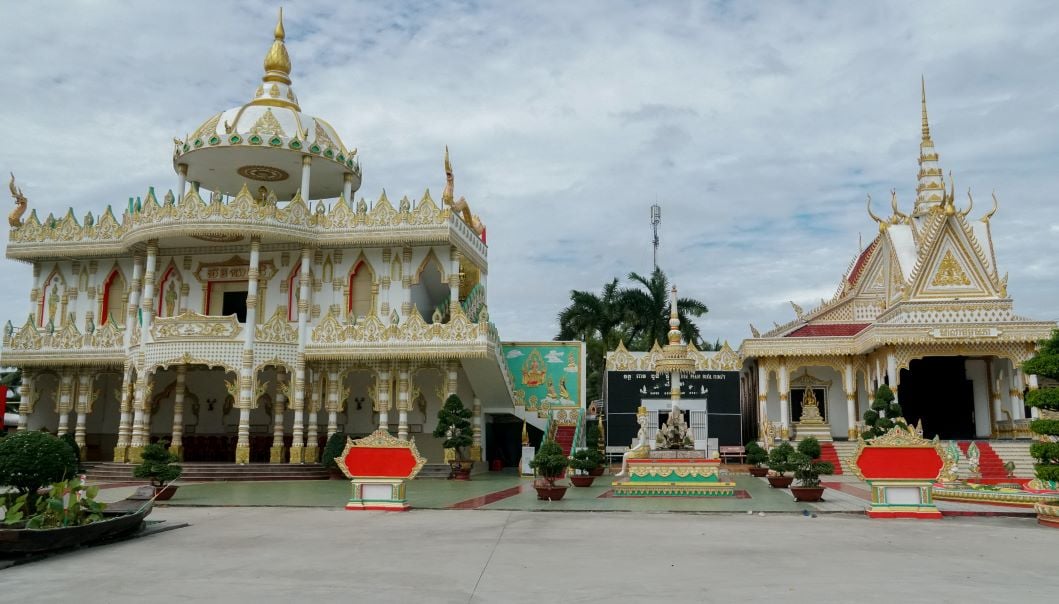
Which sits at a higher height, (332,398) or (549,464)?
(332,398)

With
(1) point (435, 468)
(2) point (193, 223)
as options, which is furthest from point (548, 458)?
(2) point (193, 223)

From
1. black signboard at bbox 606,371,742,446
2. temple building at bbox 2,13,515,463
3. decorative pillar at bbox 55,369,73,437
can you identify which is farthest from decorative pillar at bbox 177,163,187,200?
black signboard at bbox 606,371,742,446

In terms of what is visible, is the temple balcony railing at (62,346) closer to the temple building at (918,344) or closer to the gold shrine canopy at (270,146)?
the gold shrine canopy at (270,146)

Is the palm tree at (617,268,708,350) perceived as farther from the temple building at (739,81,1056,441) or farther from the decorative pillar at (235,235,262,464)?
the decorative pillar at (235,235,262,464)

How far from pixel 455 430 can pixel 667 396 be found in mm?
8744

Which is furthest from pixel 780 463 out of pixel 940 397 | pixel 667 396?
pixel 940 397

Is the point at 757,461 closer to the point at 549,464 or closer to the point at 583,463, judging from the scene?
the point at 583,463

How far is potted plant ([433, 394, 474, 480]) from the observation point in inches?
835

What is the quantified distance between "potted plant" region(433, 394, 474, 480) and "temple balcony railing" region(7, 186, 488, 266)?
15.7ft

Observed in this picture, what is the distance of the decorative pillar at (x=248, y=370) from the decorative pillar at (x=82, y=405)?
5.20 metres

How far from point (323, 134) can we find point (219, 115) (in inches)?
124

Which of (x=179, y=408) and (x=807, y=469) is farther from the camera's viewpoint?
(x=179, y=408)

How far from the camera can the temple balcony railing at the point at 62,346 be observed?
78.0 feet

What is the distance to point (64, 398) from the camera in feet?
79.4
